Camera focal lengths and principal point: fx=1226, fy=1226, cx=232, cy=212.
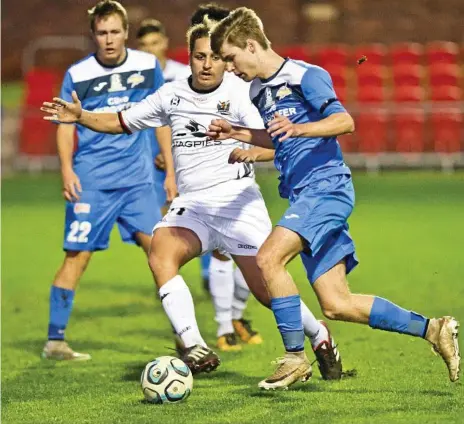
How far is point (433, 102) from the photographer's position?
77.7ft

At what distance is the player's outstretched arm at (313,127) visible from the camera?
633cm

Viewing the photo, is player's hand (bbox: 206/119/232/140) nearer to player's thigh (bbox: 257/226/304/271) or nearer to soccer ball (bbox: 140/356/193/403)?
player's thigh (bbox: 257/226/304/271)

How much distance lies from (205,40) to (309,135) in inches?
51.3

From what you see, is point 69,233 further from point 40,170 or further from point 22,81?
point 22,81

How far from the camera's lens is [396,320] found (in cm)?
680

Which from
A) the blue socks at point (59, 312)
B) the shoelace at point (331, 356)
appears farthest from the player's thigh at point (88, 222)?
the shoelace at point (331, 356)

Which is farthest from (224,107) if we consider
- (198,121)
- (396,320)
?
(396,320)

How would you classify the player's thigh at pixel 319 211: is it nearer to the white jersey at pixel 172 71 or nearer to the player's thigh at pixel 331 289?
the player's thigh at pixel 331 289

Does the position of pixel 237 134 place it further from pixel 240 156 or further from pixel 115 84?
pixel 115 84

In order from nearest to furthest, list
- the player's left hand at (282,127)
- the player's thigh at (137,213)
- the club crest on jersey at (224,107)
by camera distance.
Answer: the player's left hand at (282,127)
the club crest on jersey at (224,107)
the player's thigh at (137,213)

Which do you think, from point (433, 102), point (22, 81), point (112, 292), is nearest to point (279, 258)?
point (112, 292)

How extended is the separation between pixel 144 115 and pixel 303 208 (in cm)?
149

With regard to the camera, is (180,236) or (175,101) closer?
(180,236)

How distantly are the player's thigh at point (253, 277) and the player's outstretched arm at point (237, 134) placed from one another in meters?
0.91
